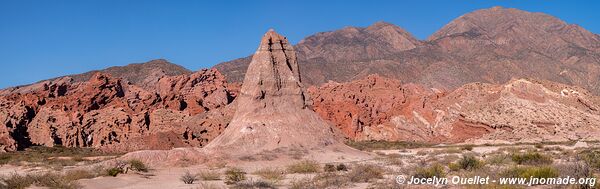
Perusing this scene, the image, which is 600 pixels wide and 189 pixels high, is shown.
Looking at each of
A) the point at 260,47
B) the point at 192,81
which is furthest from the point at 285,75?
the point at 192,81

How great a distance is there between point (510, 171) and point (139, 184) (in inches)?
451

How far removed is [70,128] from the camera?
200 ft

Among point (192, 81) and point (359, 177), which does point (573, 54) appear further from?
point (359, 177)

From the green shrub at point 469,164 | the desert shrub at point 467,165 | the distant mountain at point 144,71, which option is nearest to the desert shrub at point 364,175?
the desert shrub at point 467,165

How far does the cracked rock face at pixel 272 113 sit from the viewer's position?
1142 inches

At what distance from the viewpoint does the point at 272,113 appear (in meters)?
31.7

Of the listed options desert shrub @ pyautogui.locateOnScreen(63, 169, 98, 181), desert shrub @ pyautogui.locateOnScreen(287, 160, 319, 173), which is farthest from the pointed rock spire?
desert shrub @ pyautogui.locateOnScreen(63, 169, 98, 181)

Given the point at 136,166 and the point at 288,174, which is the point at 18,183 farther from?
the point at 288,174

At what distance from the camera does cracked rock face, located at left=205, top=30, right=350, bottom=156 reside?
29.0m

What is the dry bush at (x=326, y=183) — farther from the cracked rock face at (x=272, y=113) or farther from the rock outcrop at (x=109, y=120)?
the rock outcrop at (x=109, y=120)

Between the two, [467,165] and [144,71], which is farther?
[144,71]

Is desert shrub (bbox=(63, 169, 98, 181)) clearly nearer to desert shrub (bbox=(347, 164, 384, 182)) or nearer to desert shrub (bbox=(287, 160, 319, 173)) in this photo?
desert shrub (bbox=(287, 160, 319, 173))

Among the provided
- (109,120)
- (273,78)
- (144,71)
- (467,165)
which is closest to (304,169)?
(467,165)

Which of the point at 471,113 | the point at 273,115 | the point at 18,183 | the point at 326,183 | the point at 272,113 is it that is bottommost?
the point at 326,183
